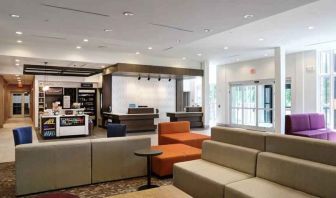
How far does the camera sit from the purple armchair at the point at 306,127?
24.1 ft

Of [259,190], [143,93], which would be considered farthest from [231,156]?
[143,93]

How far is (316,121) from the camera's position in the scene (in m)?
8.11

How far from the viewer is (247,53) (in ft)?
33.4

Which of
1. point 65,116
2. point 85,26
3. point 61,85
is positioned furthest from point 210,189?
point 61,85

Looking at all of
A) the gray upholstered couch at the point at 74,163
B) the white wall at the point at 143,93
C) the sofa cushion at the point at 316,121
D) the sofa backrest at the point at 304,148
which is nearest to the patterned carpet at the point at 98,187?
the gray upholstered couch at the point at 74,163

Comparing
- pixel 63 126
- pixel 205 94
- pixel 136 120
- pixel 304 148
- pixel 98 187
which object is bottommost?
pixel 98 187

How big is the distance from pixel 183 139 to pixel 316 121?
5123 mm

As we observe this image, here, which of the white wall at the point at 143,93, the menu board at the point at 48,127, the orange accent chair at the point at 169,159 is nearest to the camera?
Result: the orange accent chair at the point at 169,159

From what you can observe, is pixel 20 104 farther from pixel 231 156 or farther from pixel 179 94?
pixel 231 156

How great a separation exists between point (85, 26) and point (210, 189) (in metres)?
4.30

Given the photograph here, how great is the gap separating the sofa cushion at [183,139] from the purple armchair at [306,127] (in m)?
3.08

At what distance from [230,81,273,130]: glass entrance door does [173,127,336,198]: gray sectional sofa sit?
8.13 metres

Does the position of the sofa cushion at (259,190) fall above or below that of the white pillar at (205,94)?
below

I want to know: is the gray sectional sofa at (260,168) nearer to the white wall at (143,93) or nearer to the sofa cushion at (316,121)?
the sofa cushion at (316,121)
